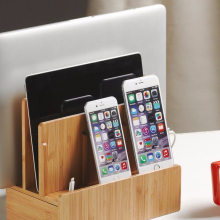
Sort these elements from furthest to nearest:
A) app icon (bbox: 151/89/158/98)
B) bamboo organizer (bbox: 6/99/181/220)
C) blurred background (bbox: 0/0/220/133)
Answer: blurred background (bbox: 0/0/220/133) < app icon (bbox: 151/89/158/98) < bamboo organizer (bbox: 6/99/181/220)

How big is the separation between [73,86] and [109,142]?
0.39 ft

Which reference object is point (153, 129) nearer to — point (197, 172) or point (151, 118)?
point (151, 118)

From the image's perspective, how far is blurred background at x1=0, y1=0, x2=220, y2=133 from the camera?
214 centimetres

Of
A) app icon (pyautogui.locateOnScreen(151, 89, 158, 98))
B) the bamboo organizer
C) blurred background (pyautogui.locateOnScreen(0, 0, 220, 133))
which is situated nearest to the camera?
the bamboo organizer

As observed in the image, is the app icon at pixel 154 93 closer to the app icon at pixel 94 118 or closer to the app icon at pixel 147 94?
the app icon at pixel 147 94

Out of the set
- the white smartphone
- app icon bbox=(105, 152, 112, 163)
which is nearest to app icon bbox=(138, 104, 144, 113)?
the white smartphone

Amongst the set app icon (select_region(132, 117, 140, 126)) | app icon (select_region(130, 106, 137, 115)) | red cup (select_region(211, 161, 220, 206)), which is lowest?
red cup (select_region(211, 161, 220, 206))

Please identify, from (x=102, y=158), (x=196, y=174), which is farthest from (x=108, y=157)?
(x=196, y=174)

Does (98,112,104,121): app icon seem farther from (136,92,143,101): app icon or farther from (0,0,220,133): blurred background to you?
(0,0,220,133): blurred background

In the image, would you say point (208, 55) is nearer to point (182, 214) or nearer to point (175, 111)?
point (175, 111)

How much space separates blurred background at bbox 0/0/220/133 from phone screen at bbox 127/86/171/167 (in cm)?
119

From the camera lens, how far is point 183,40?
2.17 m

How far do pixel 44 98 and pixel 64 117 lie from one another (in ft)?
0.15

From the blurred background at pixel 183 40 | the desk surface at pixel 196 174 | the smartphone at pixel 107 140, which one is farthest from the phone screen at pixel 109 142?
the blurred background at pixel 183 40
